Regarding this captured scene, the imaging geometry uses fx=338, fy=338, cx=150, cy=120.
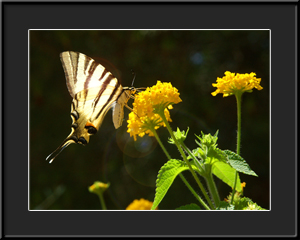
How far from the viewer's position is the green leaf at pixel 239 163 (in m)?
1.07

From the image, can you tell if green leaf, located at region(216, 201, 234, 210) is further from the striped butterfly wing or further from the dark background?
the dark background

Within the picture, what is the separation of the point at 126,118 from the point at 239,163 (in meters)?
2.09

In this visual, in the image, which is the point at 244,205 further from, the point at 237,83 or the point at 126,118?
the point at 126,118

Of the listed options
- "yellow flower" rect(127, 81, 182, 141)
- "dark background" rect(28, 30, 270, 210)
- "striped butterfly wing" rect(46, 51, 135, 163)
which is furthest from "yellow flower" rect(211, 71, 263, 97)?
"dark background" rect(28, 30, 270, 210)

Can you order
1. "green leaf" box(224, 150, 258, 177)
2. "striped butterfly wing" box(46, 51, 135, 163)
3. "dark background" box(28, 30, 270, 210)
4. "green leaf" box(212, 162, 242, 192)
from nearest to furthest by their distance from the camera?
"green leaf" box(224, 150, 258, 177), "green leaf" box(212, 162, 242, 192), "striped butterfly wing" box(46, 51, 135, 163), "dark background" box(28, 30, 270, 210)

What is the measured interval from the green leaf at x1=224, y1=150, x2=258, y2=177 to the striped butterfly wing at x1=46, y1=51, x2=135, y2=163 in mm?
832

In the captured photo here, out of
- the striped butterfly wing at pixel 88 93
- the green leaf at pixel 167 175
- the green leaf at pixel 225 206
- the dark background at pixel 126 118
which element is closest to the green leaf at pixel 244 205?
the green leaf at pixel 225 206

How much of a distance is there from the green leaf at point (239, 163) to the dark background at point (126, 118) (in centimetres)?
182

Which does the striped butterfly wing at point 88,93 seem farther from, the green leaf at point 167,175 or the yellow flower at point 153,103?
the green leaf at point 167,175

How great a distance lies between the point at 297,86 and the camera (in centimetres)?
141

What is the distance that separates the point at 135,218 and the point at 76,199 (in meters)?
2.17

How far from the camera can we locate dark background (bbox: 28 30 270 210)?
3078mm

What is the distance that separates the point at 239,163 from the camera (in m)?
1.09
